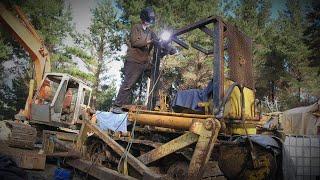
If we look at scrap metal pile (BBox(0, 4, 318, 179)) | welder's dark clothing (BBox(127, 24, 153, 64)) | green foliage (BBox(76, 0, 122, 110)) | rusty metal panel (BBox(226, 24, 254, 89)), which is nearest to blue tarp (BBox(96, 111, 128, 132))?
scrap metal pile (BBox(0, 4, 318, 179))

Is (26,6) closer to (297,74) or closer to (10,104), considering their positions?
(10,104)

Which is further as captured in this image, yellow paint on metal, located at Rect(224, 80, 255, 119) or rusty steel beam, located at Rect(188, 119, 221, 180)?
yellow paint on metal, located at Rect(224, 80, 255, 119)

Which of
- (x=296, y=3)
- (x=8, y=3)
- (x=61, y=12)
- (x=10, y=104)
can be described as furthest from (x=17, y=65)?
(x=296, y=3)

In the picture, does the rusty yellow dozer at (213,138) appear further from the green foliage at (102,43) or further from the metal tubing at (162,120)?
the green foliage at (102,43)

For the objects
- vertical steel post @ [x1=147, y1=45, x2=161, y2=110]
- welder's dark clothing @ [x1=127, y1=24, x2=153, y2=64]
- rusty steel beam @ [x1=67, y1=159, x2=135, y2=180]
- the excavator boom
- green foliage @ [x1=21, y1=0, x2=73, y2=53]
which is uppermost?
green foliage @ [x1=21, y1=0, x2=73, y2=53]

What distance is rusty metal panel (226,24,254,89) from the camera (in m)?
4.79

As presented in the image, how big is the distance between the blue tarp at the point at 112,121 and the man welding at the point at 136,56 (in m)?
0.37

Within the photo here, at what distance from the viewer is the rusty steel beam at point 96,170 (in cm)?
436

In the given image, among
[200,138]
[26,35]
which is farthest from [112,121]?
[26,35]

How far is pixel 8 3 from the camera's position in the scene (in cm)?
991

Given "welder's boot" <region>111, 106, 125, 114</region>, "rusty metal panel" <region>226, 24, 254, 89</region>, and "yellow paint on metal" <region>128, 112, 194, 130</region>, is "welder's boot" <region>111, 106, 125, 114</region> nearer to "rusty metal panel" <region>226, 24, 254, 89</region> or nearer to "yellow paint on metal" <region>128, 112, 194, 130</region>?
"yellow paint on metal" <region>128, 112, 194, 130</region>

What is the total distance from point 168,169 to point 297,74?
25786 mm

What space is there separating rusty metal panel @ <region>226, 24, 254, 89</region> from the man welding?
1600 mm

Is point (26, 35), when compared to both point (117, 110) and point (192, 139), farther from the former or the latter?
point (192, 139)
